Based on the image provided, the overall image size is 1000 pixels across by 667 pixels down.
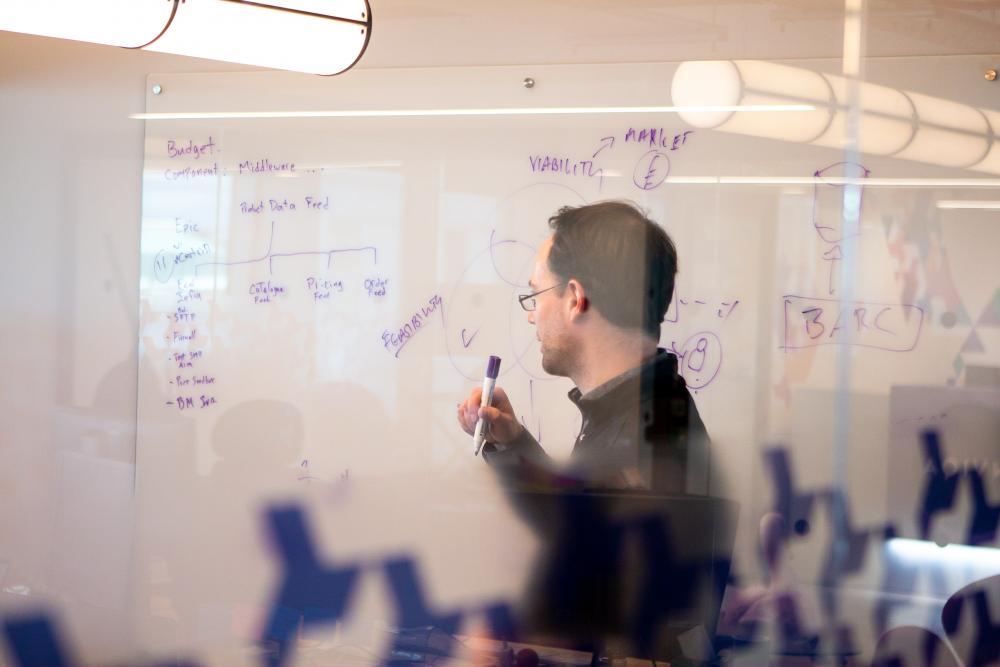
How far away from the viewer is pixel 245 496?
9.94 feet

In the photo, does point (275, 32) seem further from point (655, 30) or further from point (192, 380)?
point (192, 380)

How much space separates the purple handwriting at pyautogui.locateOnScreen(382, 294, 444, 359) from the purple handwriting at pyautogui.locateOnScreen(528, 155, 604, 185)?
432 mm

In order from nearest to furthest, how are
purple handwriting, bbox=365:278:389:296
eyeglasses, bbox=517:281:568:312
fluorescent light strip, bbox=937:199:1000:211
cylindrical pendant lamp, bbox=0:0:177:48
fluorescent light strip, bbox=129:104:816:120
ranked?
cylindrical pendant lamp, bbox=0:0:177:48 → fluorescent light strip, bbox=937:199:1000:211 → fluorescent light strip, bbox=129:104:816:120 → eyeglasses, bbox=517:281:568:312 → purple handwriting, bbox=365:278:389:296

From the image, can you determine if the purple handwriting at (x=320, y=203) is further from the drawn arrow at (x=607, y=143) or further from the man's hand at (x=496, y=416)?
the drawn arrow at (x=607, y=143)

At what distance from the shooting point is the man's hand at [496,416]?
2832 millimetres

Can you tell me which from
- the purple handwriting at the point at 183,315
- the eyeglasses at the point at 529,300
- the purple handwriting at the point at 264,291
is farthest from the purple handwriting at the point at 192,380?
the eyeglasses at the point at 529,300

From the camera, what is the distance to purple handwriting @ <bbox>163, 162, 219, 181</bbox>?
3018mm

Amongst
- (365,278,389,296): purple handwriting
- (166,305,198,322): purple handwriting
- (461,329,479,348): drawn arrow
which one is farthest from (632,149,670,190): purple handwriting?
(166,305,198,322): purple handwriting

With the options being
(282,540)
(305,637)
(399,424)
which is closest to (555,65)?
(399,424)

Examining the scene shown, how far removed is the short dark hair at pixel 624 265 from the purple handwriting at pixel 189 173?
3.28ft

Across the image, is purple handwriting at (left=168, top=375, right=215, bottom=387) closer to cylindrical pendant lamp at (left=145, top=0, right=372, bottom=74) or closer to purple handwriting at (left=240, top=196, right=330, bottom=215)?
purple handwriting at (left=240, top=196, right=330, bottom=215)

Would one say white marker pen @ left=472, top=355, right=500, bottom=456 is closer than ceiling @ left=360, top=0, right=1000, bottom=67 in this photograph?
No

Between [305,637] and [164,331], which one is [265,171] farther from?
[305,637]

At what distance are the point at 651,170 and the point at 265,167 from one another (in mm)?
1054
